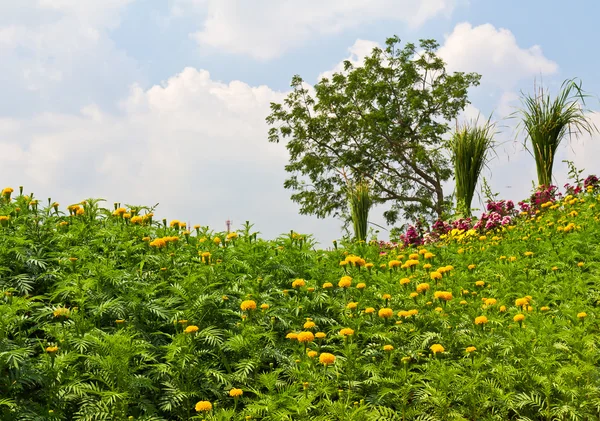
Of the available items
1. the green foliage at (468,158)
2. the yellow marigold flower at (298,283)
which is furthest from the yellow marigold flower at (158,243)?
the green foliage at (468,158)

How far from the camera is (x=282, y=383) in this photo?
3.50 metres

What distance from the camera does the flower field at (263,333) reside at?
3.35 m

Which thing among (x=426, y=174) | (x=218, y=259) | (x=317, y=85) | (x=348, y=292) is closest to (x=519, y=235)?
(x=348, y=292)

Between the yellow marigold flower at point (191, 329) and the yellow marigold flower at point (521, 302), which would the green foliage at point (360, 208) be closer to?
the yellow marigold flower at point (521, 302)

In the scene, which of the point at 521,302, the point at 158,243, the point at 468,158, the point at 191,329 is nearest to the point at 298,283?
the point at 191,329

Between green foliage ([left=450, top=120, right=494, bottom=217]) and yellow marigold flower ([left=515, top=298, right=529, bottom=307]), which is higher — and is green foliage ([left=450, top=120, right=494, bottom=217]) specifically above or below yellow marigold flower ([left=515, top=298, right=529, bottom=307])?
above

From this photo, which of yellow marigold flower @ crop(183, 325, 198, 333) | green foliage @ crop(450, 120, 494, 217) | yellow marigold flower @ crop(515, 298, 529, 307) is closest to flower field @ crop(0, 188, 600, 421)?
yellow marigold flower @ crop(183, 325, 198, 333)

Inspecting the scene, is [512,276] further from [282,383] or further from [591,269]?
[282,383]

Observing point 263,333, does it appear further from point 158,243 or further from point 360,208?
point 360,208

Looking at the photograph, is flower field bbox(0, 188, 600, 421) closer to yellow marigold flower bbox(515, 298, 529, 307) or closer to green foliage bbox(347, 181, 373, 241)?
yellow marigold flower bbox(515, 298, 529, 307)

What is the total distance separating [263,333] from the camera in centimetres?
375

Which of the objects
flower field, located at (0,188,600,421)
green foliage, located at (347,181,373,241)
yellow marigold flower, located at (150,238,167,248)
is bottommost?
flower field, located at (0,188,600,421)

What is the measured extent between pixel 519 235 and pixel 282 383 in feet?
16.4

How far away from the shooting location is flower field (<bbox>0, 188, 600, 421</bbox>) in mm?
3354
